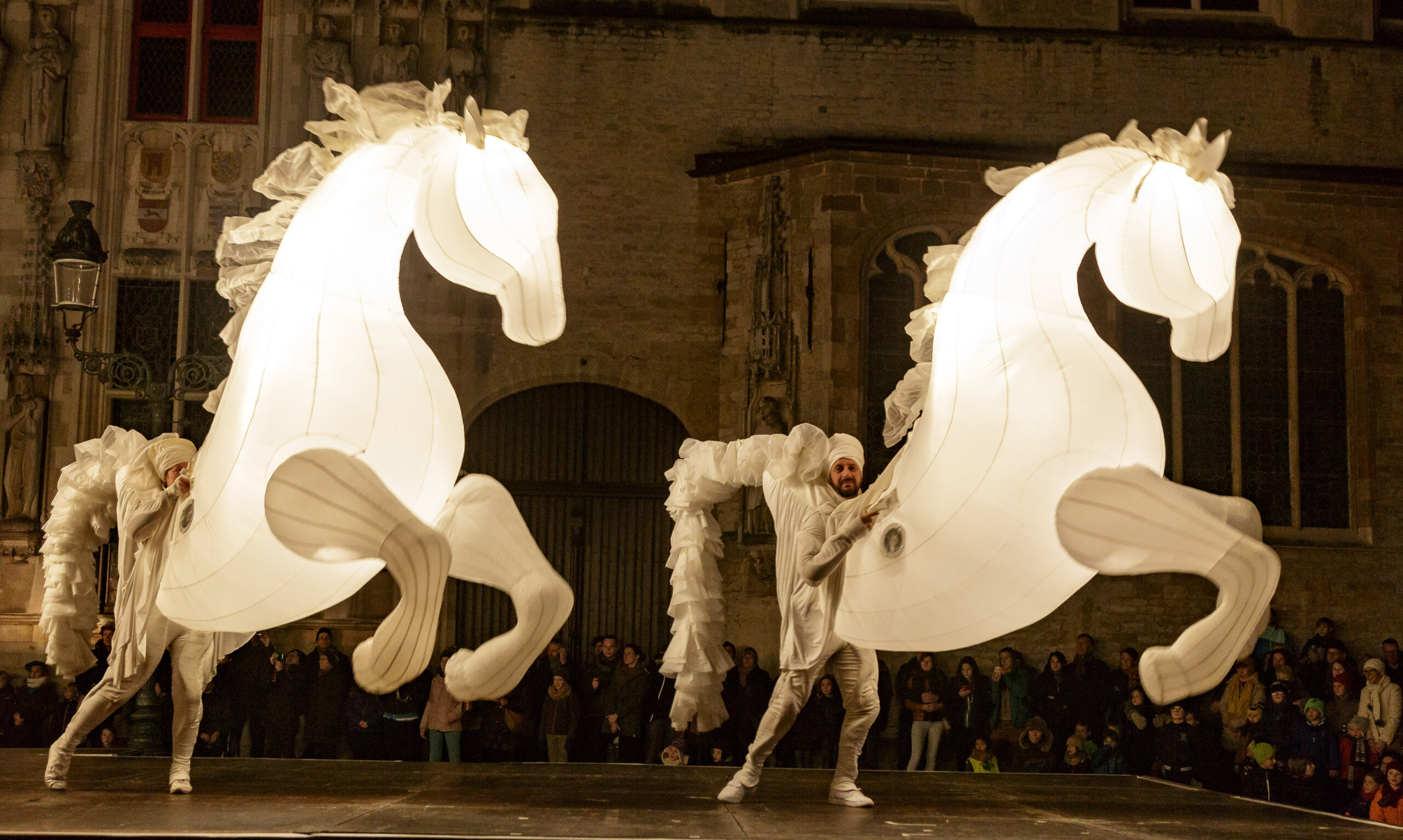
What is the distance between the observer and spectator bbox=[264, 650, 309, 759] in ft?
36.5

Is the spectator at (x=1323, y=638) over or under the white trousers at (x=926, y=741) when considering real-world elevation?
over

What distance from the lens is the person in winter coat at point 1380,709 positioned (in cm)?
977

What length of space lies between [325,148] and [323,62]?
8425mm

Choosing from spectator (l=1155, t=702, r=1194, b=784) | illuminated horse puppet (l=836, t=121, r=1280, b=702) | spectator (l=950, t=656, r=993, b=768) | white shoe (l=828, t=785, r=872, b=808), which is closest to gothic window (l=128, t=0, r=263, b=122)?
spectator (l=950, t=656, r=993, b=768)

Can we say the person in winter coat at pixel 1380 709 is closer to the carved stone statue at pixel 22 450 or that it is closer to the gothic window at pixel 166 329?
the gothic window at pixel 166 329

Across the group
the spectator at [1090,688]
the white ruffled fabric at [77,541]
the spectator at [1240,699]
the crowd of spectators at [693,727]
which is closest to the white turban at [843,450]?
the white ruffled fabric at [77,541]

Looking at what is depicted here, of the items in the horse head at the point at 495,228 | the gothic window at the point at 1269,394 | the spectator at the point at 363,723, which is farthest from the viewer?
the gothic window at the point at 1269,394

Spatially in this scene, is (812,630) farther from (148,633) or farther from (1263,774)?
(1263,774)

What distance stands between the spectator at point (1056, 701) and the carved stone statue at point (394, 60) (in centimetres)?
830

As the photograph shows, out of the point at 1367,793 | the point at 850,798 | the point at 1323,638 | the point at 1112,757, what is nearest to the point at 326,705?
the point at 850,798

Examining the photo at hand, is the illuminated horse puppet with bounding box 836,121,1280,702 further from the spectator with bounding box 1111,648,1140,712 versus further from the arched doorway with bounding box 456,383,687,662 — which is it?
the arched doorway with bounding box 456,383,687,662

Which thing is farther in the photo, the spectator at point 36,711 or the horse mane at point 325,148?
the spectator at point 36,711

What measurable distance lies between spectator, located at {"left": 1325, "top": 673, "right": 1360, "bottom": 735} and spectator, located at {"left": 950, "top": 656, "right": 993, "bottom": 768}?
2.31 m

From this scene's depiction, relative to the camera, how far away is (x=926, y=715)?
11.3m
